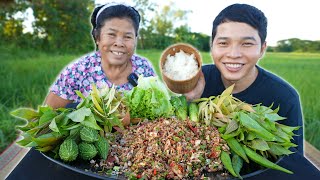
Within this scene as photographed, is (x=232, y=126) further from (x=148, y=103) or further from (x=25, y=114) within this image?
(x=25, y=114)

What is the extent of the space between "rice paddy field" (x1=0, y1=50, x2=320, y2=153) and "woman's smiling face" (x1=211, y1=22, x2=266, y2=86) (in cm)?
179

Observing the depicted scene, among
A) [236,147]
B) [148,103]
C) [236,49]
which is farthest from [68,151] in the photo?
[236,49]

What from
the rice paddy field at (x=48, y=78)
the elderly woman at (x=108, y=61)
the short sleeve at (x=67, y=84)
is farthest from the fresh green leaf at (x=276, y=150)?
the rice paddy field at (x=48, y=78)

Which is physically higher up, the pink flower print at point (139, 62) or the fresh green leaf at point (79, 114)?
the pink flower print at point (139, 62)

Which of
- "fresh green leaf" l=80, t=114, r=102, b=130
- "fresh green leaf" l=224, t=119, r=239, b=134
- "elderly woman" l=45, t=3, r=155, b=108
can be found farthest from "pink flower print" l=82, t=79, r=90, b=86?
"fresh green leaf" l=224, t=119, r=239, b=134

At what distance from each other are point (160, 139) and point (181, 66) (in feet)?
2.61

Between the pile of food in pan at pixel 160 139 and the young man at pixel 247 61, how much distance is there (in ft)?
1.40

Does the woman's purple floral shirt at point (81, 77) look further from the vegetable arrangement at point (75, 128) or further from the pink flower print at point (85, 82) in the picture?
the vegetable arrangement at point (75, 128)

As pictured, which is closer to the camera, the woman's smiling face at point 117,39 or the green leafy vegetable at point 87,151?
the green leafy vegetable at point 87,151

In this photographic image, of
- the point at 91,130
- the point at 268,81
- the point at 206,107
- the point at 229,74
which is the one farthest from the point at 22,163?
the point at 268,81

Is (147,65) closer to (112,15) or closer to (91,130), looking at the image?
(112,15)

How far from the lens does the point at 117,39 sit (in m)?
3.00

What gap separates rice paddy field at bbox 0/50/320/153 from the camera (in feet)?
15.0

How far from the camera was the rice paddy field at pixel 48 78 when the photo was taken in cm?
457
